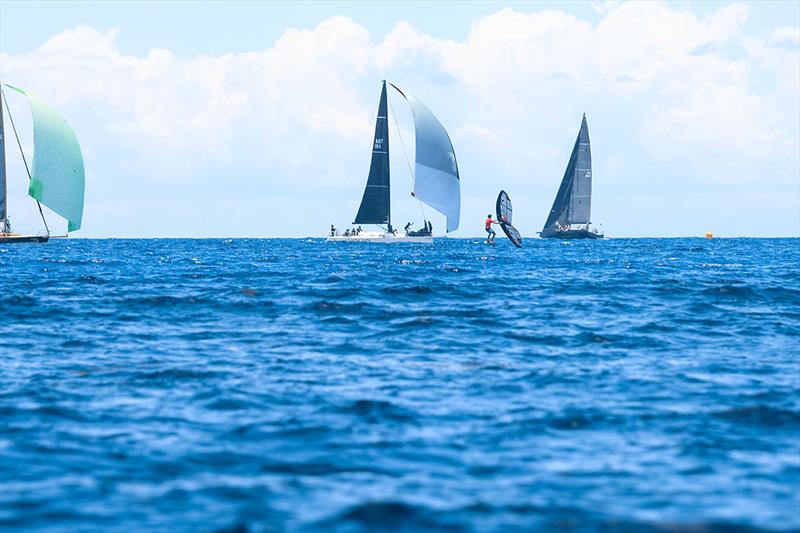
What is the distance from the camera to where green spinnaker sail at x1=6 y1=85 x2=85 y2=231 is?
69.8m

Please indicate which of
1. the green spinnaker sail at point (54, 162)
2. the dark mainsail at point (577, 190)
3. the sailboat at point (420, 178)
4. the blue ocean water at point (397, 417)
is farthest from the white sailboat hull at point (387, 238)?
the blue ocean water at point (397, 417)

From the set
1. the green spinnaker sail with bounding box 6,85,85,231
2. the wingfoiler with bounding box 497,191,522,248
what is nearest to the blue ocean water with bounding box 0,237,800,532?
the wingfoiler with bounding box 497,191,522,248

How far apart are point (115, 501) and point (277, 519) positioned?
1.40 meters

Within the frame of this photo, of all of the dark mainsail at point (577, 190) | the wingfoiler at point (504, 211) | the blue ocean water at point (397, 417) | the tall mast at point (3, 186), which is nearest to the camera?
the blue ocean water at point (397, 417)

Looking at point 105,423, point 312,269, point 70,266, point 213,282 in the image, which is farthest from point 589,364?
point 70,266

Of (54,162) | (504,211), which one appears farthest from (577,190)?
(54,162)

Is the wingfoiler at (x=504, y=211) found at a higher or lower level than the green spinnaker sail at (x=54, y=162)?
lower

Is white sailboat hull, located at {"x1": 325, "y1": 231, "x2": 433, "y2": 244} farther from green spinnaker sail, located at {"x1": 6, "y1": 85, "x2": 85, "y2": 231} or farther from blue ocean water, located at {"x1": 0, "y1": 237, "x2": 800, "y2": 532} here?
blue ocean water, located at {"x1": 0, "y1": 237, "x2": 800, "y2": 532}

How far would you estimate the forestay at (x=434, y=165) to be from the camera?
228 ft

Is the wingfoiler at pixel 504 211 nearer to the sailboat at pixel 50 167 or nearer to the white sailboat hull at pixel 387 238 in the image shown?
the white sailboat hull at pixel 387 238

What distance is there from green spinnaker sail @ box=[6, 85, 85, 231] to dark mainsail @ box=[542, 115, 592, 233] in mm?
51332

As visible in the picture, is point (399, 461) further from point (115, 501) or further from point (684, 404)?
point (684, 404)

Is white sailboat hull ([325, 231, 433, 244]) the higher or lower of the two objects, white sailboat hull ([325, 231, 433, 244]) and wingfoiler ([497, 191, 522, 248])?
the lower

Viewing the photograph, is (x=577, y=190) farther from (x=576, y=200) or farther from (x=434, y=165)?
(x=434, y=165)
